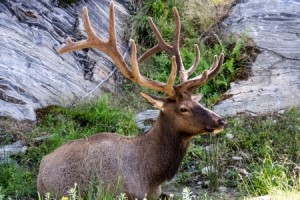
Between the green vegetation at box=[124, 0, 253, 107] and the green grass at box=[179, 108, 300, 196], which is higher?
the green vegetation at box=[124, 0, 253, 107]

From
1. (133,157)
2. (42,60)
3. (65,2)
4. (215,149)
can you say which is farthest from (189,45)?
(133,157)

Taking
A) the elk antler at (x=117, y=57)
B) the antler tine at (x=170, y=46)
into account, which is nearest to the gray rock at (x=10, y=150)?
the elk antler at (x=117, y=57)

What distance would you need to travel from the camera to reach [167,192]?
8445mm

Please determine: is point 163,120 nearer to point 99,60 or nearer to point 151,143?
point 151,143

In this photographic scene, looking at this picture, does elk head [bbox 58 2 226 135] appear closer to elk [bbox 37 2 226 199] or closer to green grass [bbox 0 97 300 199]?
elk [bbox 37 2 226 199]

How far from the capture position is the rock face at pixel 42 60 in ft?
31.4

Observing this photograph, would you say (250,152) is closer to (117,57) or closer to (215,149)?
(215,149)

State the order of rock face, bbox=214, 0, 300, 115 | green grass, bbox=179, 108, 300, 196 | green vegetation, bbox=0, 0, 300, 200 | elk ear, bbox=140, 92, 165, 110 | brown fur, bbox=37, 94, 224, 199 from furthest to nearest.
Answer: rock face, bbox=214, 0, 300, 115 → green grass, bbox=179, 108, 300, 196 → green vegetation, bbox=0, 0, 300, 200 → elk ear, bbox=140, 92, 165, 110 → brown fur, bbox=37, 94, 224, 199

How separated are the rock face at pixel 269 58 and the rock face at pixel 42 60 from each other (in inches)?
75.7

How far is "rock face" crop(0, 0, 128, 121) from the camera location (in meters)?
9.59

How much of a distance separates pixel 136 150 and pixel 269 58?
12.4 ft

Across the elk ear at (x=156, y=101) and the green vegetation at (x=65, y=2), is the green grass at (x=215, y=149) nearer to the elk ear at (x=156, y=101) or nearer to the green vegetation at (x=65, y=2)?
the elk ear at (x=156, y=101)

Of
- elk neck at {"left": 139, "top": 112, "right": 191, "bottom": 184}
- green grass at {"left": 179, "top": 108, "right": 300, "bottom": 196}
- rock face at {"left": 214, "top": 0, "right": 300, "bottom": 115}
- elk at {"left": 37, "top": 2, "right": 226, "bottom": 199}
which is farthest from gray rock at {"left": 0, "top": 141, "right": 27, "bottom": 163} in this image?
rock face at {"left": 214, "top": 0, "right": 300, "bottom": 115}

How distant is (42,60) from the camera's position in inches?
403
